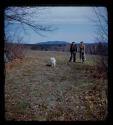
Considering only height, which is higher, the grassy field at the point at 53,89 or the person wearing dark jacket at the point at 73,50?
the person wearing dark jacket at the point at 73,50

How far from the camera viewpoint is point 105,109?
444 cm

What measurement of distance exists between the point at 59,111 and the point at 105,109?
630 mm

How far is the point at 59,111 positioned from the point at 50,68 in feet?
2.01

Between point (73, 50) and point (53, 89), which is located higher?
point (73, 50)

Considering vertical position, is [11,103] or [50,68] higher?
[50,68]

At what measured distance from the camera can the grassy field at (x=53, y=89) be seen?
14.7ft

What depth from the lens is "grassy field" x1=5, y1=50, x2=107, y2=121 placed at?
14.7 ft

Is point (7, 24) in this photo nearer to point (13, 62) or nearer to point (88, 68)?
point (13, 62)

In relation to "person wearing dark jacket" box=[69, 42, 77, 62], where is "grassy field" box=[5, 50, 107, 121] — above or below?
below

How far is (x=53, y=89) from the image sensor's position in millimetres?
4664
